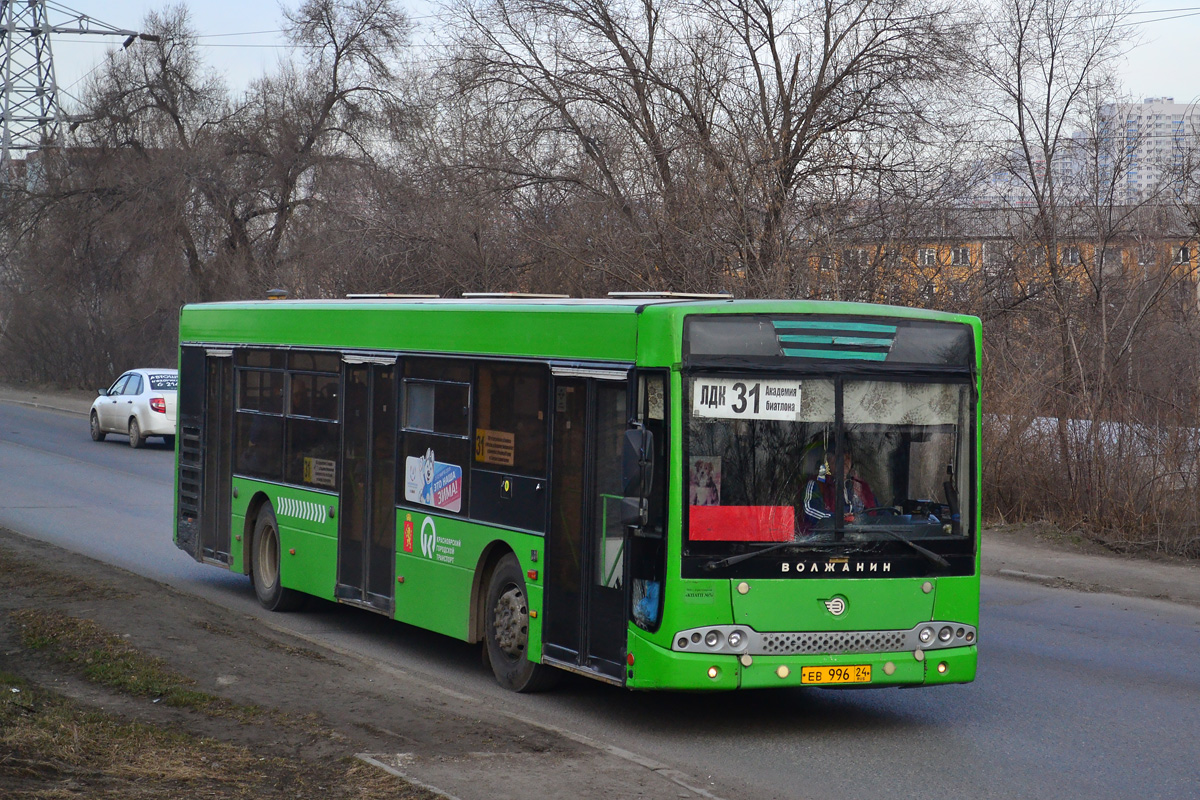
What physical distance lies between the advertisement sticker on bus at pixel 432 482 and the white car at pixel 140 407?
20.6 metres

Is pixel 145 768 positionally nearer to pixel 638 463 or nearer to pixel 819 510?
pixel 638 463

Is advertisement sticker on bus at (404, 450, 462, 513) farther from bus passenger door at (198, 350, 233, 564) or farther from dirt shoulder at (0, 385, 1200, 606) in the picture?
dirt shoulder at (0, 385, 1200, 606)

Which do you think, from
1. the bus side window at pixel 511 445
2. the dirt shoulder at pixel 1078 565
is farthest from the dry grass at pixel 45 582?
the dirt shoulder at pixel 1078 565

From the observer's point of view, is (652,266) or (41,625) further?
(652,266)

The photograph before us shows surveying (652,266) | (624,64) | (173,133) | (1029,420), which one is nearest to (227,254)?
(173,133)

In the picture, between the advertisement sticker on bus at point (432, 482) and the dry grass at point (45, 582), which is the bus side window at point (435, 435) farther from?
the dry grass at point (45, 582)

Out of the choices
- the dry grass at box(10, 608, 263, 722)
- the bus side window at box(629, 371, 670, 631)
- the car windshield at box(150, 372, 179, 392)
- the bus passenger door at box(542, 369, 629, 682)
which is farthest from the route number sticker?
the car windshield at box(150, 372, 179, 392)

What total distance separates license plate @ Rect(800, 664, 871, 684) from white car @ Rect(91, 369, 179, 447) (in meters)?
23.8

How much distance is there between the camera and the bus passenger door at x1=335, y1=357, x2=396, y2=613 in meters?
10.4

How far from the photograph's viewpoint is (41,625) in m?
9.84

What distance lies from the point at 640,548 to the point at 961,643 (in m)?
2.05

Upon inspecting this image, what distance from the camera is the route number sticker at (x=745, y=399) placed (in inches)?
302

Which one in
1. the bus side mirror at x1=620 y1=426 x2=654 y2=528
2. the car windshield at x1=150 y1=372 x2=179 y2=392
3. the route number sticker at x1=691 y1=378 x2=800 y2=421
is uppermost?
the car windshield at x1=150 y1=372 x2=179 y2=392

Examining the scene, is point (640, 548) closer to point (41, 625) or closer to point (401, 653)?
point (401, 653)
